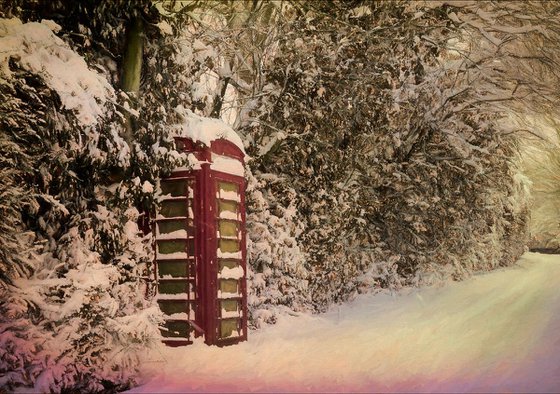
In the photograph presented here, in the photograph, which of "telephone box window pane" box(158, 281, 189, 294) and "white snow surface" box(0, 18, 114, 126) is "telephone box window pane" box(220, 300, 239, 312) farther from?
"white snow surface" box(0, 18, 114, 126)

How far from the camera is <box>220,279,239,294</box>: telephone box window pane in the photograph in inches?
353

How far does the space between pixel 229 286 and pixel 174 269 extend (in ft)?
3.02

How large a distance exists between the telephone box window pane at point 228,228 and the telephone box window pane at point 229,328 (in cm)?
121

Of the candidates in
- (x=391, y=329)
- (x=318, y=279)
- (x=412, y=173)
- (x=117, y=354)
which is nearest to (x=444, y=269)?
(x=412, y=173)

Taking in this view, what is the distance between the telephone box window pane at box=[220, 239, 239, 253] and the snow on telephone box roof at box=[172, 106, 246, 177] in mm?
980

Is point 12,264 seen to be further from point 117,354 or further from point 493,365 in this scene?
point 493,365

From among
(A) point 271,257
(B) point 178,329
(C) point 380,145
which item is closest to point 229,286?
(B) point 178,329

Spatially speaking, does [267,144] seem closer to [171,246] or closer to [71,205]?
[171,246]

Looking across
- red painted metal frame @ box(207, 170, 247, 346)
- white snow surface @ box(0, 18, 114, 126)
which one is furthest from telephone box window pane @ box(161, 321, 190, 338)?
Result: white snow surface @ box(0, 18, 114, 126)

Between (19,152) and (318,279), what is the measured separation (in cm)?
790

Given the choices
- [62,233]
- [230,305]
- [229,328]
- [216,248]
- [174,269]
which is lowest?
[229,328]

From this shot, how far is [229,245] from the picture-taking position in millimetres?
9234

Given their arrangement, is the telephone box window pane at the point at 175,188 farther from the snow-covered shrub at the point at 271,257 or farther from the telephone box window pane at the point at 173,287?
the snow-covered shrub at the point at 271,257

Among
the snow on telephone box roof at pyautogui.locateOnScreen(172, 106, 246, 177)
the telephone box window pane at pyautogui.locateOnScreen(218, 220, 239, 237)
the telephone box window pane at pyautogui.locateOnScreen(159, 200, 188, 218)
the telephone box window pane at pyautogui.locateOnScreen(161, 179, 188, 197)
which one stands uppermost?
the snow on telephone box roof at pyautogui.locateOnScreen(172, 106, 246, 177)
